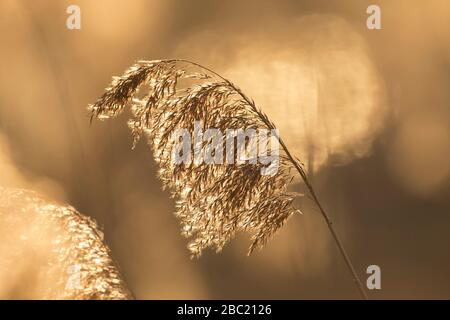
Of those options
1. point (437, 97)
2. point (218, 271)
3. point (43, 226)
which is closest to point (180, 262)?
point (218, 271)

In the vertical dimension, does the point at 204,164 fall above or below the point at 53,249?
above

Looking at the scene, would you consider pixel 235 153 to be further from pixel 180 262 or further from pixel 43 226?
pixel 180 262

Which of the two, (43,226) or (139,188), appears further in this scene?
(139,188)
